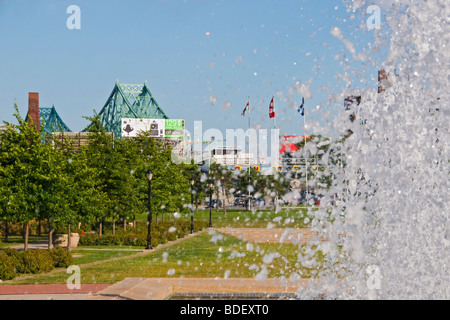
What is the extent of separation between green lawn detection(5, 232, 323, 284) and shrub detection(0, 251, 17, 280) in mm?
692

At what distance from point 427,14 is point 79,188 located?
1964cm

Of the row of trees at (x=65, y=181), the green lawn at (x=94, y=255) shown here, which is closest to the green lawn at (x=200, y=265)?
the green lawn at (x=94, y=255)

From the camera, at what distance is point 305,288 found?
12.3 metres

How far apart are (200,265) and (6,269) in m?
6.02

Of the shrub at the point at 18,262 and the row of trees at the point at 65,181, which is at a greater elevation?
the row of trees at the point at 65,181

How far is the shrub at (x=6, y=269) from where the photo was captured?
16078 millimetres

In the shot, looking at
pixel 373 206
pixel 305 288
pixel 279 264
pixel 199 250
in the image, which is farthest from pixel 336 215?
pixel 199 250

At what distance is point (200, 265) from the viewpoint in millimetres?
18688

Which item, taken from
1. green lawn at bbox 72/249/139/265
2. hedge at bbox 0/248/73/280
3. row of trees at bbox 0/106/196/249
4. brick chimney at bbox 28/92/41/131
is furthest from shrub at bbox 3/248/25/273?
brick chimney at bbox 28/92/41/131

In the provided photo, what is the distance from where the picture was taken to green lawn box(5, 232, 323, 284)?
52.4 ft

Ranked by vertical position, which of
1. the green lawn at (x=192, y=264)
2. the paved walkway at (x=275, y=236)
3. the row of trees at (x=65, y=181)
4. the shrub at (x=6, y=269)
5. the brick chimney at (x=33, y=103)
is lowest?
the paved walkway at (x=275, y=236)

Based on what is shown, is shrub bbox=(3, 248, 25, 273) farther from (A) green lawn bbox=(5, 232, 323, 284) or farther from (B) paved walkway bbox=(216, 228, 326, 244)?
(B) paved walkway bbox=(216, 228, 326, 244)

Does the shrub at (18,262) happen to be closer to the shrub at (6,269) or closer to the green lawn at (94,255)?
the shrub at (6,269)

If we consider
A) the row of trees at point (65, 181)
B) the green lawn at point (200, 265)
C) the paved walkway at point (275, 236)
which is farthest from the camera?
the paved walkway at point (275, 236)
